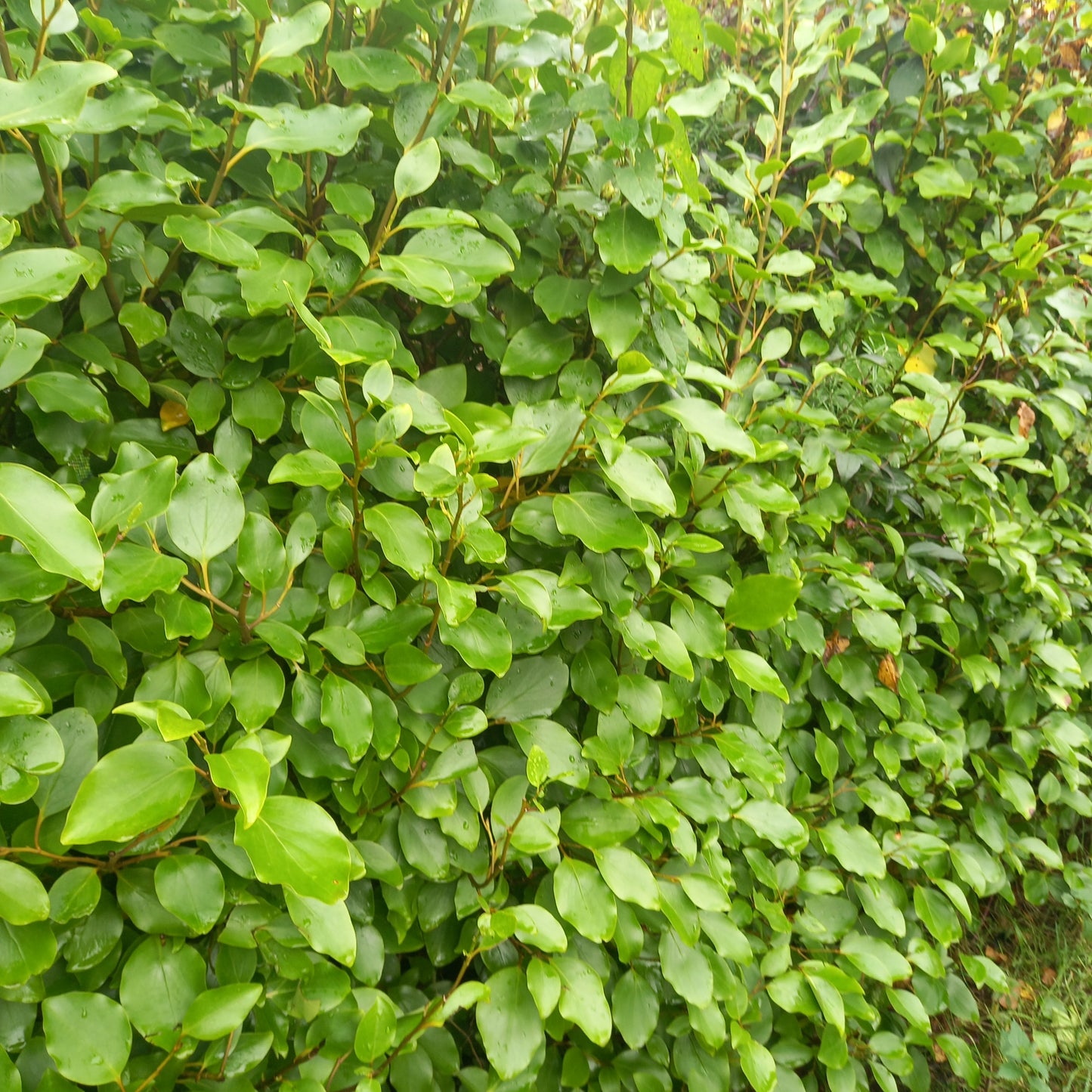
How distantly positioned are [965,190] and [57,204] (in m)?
1.72

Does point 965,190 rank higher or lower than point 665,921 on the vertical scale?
Result: higher

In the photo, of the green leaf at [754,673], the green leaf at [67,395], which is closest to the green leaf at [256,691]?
the green leaf at [67,395]

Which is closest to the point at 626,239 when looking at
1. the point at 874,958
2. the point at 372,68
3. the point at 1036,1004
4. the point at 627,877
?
the point at 372,68

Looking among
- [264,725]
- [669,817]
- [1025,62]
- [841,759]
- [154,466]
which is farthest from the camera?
[1025,62]

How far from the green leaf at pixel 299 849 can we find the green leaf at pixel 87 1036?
0.73 feet

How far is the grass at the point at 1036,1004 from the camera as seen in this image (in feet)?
5.56

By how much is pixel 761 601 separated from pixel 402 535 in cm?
56

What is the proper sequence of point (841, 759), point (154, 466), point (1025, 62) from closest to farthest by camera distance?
point (154, 466), point (841, 759), point (1025, 62)

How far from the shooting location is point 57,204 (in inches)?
30.5

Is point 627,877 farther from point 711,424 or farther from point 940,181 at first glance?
point 940,181

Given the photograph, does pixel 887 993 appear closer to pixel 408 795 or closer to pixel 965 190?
pixel 408 795

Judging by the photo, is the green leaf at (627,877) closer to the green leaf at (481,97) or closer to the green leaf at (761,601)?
the green leaf at (761,601)

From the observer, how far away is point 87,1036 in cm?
67

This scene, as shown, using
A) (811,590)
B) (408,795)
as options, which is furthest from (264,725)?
(811,590)
